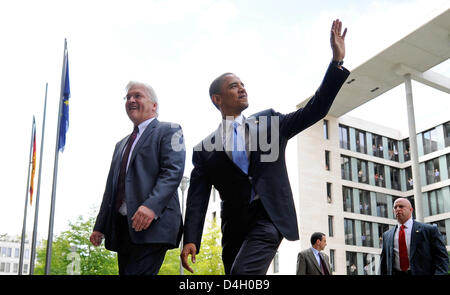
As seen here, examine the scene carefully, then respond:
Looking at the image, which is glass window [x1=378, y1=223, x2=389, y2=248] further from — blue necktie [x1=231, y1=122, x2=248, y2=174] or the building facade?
blue necktie [x1=231, y1=122, x2=248, y2=174]

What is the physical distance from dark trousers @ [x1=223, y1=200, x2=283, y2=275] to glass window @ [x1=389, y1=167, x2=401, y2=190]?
56.1 meters

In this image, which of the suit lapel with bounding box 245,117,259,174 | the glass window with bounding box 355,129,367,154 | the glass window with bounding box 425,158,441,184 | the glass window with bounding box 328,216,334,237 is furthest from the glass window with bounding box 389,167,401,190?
the suit lapel with bounding box 245,117,259,174

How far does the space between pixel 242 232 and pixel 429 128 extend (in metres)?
54.9

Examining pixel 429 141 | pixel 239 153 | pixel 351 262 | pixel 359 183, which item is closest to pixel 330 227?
Result: pixel 351 262

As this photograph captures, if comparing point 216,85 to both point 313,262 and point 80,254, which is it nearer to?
point 313,262

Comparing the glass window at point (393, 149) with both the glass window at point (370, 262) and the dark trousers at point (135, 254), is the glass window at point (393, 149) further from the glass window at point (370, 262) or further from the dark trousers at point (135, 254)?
the dark trousers at point (135, 254)

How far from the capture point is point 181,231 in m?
4.26

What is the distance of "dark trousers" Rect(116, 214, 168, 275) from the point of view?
3.94m

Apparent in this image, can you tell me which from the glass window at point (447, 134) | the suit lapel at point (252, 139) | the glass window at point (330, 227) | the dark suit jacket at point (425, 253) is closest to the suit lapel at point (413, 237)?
the dark suit jacket at point (425, 253)

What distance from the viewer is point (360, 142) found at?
2215 inches

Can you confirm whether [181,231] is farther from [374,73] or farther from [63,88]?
[374,73]

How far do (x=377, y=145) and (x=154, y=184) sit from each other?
183 feet

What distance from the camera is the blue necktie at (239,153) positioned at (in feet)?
13.3

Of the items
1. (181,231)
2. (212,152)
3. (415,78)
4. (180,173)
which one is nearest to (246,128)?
(212,152)
